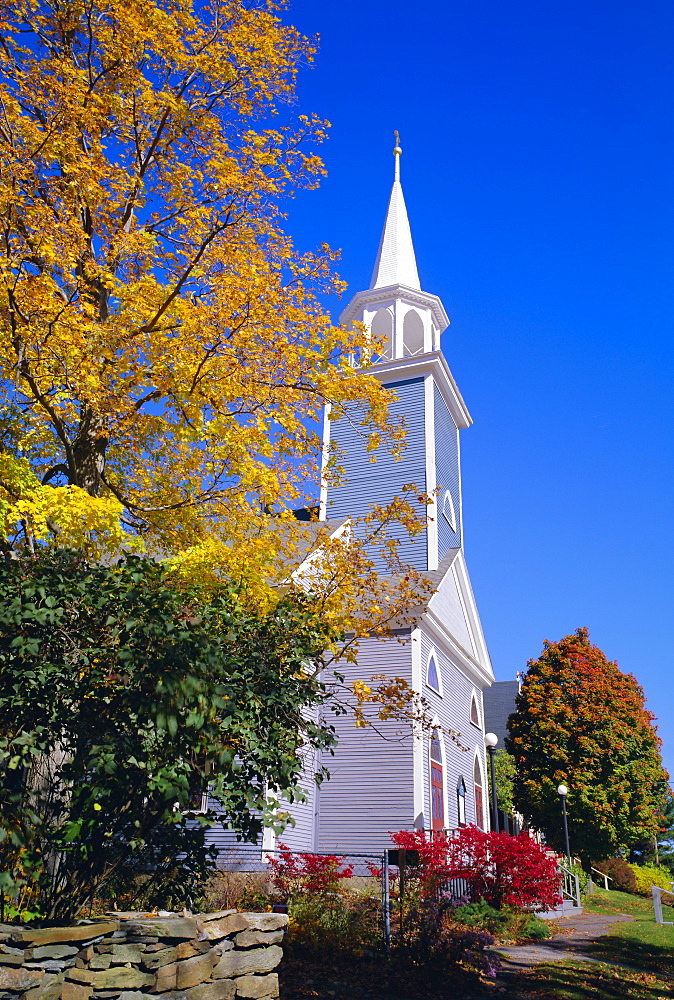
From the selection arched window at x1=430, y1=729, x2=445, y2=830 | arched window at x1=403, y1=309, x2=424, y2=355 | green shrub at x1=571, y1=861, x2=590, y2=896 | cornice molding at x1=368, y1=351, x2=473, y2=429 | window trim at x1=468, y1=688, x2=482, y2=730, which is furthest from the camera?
green shrub at x1=571, y1=861, x2=590, y2=896

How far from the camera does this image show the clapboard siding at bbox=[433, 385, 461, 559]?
2241cm

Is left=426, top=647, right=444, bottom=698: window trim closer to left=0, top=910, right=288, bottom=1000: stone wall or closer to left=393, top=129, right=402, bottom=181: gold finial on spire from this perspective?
left=0, top=910, right=288, bottom=1000: stone wall

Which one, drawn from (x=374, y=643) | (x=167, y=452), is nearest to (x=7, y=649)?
(x=167, y=452)

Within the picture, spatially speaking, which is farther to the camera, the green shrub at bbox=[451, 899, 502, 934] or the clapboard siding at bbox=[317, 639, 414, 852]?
the clapboard siding at bbox=[317, 639, 414, 852]

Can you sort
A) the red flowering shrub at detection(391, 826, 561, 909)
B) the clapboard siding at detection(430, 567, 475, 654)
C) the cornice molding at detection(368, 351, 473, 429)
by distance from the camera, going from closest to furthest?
1. the red flowering shrub at detection(391, 826, 561, 909)
2. the clapboard siding at detection(430, 567, 475, 654)
3. the cornice molding at detection(368, 351, 473, 429)

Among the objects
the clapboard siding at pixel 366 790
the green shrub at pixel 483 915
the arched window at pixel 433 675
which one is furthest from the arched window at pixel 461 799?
the green shrub at pixel 483 915

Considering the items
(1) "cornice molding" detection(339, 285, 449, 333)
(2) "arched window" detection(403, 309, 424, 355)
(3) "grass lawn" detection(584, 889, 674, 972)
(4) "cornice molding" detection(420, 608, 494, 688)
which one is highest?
(1) "cornice molding" detection(339, 285, 449, 333)

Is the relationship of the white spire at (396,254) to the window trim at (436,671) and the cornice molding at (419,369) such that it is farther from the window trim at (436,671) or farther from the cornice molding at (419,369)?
the window trim at (436,671)

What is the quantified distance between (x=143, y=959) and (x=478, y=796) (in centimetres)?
1913

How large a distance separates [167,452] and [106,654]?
4.59 metres

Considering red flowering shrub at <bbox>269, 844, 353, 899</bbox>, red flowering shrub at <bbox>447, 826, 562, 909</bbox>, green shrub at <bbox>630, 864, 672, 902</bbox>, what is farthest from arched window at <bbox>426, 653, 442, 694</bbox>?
green shrub at <bbox>630, 864, 672, 902</bbox>

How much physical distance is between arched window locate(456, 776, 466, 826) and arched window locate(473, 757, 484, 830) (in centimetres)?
195

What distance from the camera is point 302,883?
11.8 m

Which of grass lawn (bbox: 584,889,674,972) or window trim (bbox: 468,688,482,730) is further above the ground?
window trim (bbox: 468,688,482,730)
